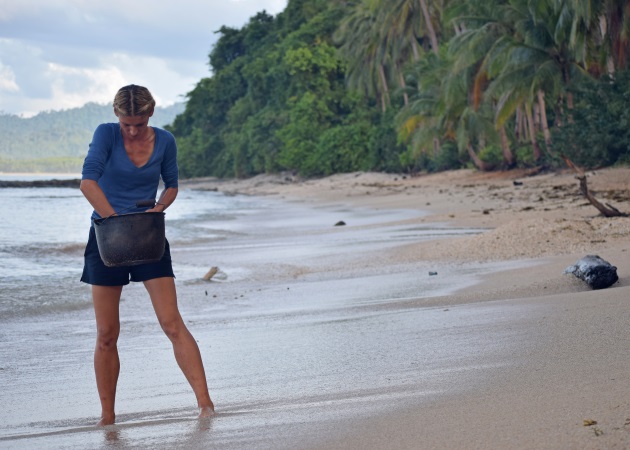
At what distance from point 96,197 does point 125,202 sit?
17 cm

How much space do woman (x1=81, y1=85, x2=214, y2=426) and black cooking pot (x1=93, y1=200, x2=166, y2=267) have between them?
64 millimetres

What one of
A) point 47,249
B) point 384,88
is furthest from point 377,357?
point 384,88

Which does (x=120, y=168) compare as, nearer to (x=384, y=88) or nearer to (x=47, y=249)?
(x=47, y=249)

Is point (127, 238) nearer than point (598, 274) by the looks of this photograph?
Yes

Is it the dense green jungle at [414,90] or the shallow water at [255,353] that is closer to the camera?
the shallow water at [255,353]

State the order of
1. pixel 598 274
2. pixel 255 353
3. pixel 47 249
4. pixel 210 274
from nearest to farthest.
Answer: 1. pixel 255 353
2. pixel 598 274
3. pixel 210 274
4. pixel 47 249

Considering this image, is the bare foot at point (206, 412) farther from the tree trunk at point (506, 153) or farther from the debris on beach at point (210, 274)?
the tree trunk at point (506, 153)

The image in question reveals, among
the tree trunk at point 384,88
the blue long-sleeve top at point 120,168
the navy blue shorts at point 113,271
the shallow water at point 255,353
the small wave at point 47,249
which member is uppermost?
the tree trunk at point 384,88

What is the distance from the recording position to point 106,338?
12.7 ft

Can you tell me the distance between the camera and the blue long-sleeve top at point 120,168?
145 inches

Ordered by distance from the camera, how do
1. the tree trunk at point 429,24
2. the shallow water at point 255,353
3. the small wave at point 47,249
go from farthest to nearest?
the tree trunk at point 429,24, the small wave at point 47,249, the shallow water at point 255,353

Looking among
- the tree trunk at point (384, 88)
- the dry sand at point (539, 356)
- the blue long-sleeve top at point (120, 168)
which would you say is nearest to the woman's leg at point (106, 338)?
the blue long-sleeve top at point (120, 168)

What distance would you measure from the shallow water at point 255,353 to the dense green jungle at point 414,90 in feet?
49.8

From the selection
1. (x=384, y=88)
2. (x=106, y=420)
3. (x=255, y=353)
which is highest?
(x=384, y=88)
